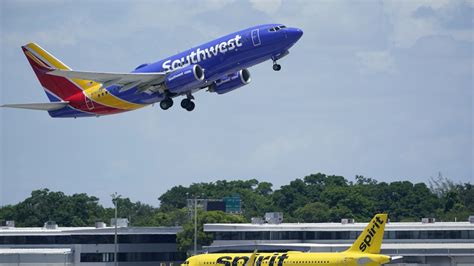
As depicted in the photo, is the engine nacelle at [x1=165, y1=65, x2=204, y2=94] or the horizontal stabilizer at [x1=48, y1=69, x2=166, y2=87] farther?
the horizontal stabilizer at [x1=48, y1=69, x2=166, y2=87]

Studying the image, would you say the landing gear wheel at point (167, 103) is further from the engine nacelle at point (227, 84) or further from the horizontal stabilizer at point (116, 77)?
the engine nacelle at point (227, 84)

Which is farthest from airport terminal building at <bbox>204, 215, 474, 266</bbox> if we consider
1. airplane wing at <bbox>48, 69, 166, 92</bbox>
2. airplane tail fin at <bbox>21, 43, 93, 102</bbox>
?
airplane wing at <bbox>48, 69, 166, 92</bbox>

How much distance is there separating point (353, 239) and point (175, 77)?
216 ft

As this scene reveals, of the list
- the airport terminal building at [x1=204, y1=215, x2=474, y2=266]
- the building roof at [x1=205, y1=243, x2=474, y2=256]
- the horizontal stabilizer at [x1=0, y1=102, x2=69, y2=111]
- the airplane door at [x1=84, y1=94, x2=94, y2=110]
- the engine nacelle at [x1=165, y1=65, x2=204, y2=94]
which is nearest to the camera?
the engine nacelle at [x1=165, y1=65, x2=204, y2=94]

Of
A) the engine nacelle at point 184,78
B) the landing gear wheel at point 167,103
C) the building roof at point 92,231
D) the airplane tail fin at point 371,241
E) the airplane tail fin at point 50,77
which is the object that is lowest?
the airplane tail fin at point 371,241

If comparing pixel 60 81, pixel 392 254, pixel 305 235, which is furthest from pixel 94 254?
pixel 60 81

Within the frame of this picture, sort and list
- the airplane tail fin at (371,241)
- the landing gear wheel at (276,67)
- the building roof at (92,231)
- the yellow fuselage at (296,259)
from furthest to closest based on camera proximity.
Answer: the building roof at (92,231)
the airplane tail fin at (371,241)
the yellow fuselage at (296,259)
the landing gear wheel at (276,67)

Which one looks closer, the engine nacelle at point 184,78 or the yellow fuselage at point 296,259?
the engine nacelle at point 184,78

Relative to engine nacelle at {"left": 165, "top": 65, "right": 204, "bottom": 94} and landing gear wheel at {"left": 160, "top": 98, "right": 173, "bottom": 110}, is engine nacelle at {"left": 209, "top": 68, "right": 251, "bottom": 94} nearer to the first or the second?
landing gear wheel at {"left": 160, "top": 98, "right": 173, "bottom": 110}

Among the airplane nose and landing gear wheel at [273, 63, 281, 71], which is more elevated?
the airplane nose

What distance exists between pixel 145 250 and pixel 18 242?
1974cm

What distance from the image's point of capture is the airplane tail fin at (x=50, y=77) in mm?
119500

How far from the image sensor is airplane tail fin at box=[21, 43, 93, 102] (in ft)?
392

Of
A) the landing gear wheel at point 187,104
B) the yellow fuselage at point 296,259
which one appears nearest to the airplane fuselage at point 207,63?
the landing gear wheel at point 187,104
